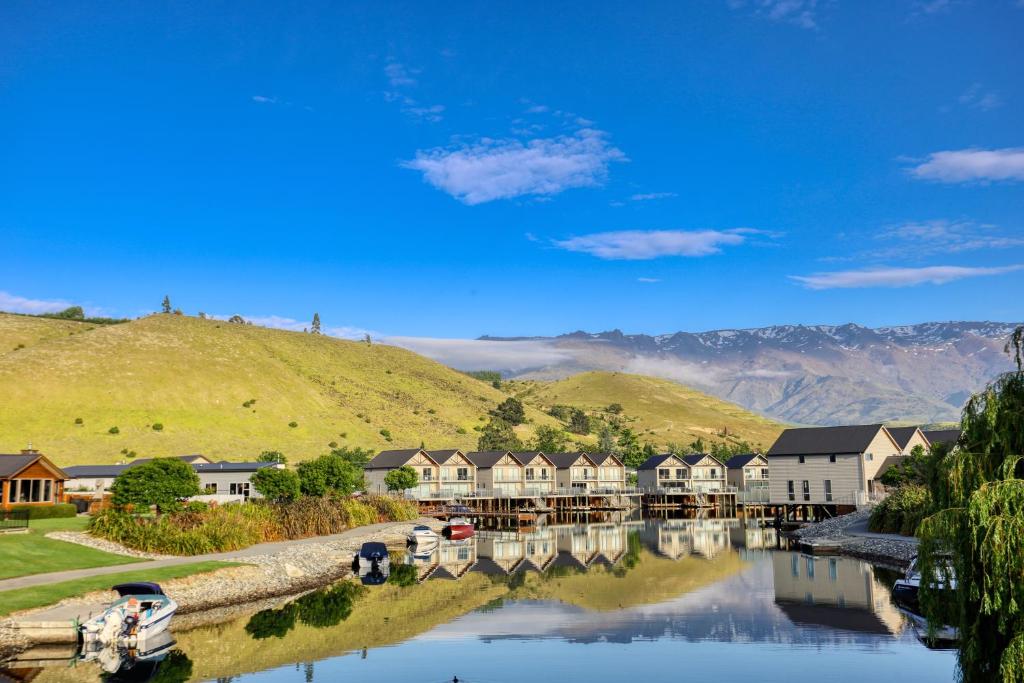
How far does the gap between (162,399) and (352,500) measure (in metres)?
85.0

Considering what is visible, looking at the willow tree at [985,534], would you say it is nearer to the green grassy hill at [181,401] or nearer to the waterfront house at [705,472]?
the waterfront house at [705,472]

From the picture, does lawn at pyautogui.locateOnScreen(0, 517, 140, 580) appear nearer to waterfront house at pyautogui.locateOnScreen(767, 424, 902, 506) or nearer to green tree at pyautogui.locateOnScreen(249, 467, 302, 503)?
green tree at pyautogui.locateOnScreen(249, 467, 302, 503)

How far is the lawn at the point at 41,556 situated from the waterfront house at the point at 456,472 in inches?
2791

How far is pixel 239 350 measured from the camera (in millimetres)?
190500

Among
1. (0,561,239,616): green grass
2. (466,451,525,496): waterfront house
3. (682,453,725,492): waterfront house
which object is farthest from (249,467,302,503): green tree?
(682,453,725,492): waterfront house

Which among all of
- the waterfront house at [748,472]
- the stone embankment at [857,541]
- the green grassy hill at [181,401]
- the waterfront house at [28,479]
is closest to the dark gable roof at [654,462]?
the waterfront house at [748,472]

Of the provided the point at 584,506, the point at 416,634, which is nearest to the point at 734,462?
the point at 584,506

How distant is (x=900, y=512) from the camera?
6600 cm

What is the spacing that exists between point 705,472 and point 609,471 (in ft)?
56.7

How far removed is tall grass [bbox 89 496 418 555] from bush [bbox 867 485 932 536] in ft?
153

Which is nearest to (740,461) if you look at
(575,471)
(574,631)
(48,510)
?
(575,471)

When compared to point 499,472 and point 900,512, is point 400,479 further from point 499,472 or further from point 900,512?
point 900,512

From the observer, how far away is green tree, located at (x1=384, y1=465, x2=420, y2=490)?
349 ft

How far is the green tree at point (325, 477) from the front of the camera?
75.0 m
